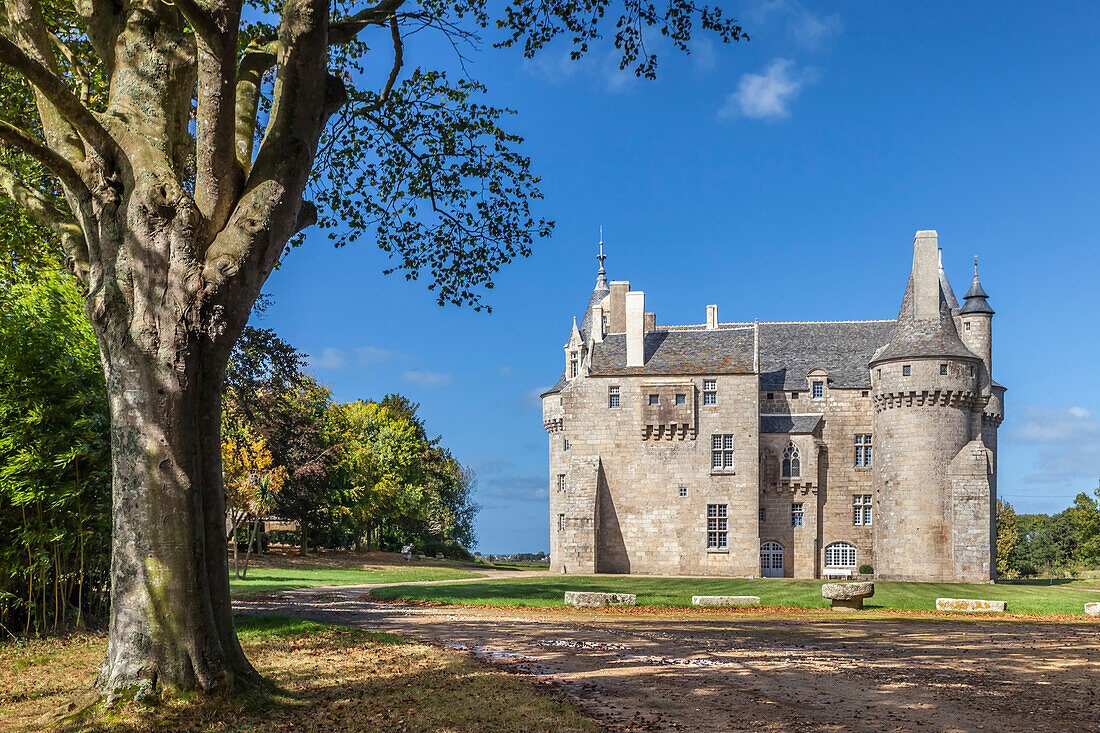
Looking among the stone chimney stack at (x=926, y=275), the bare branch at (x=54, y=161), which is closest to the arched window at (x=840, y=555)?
the stone chimney stack at (x=926, y=275)

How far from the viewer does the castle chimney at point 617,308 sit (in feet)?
169

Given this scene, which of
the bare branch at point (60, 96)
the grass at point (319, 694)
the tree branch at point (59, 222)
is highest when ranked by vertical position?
the bare branch at point (60, 96)

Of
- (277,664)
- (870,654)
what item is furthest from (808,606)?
(277,664)

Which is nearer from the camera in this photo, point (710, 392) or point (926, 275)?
point (926, 275)

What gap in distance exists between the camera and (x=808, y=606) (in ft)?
82.0

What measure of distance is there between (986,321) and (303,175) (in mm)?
45471

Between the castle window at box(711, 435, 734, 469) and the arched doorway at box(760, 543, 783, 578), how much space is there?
17.5 ft

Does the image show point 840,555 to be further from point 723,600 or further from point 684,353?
point 723,600

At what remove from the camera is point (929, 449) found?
43344mm

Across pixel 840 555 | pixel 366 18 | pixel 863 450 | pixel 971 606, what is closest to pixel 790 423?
pixel 863 450

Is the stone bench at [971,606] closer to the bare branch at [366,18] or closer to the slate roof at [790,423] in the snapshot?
the bare branch at [366,18]

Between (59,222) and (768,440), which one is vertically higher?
(59,222)

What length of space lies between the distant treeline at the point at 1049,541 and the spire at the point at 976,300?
27.0 m

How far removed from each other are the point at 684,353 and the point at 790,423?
23.7ft
